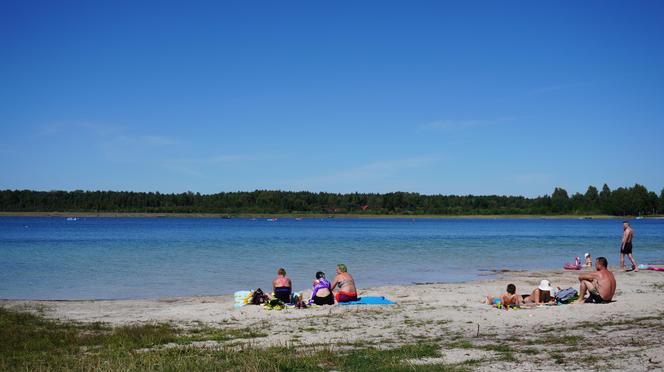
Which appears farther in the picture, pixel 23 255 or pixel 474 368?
pixel 23 255

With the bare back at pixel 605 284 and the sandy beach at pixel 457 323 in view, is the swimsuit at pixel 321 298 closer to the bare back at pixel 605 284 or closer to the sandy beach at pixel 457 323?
the sandy beach at pixel 457 323

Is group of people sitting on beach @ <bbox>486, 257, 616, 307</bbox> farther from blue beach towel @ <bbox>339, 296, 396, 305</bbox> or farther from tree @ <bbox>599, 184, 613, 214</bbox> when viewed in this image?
tree @ <bbox>599, 184, 613, 214</bbox>

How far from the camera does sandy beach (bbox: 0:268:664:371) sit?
890 cm

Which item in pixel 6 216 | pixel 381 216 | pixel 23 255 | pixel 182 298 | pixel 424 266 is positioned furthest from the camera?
pixel 6 216

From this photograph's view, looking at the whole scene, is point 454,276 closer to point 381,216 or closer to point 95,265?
point 95,265

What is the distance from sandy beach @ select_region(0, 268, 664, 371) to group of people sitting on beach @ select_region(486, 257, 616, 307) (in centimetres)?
38

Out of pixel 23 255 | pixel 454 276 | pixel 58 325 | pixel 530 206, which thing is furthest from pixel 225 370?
pixel 530 206

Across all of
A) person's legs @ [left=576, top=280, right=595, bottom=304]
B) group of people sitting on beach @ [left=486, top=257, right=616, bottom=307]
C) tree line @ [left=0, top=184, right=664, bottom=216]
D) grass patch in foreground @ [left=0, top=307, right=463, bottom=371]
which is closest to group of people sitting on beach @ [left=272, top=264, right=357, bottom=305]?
group of people sitting on beach @ [left=486, top=257, right=616, bottom=307]

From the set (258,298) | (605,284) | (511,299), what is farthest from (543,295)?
(258,298)

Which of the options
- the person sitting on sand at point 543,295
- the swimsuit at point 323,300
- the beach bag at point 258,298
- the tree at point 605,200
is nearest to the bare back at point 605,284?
the person sitting on sand at point 543,295

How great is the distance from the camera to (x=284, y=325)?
12.9 meters

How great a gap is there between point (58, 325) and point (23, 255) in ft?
92.0

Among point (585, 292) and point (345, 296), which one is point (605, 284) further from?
point (345, 296)

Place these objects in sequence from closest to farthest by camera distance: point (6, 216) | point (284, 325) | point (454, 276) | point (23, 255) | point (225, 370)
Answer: point (225, 370)
point (284, 325)
point (454, 276)
point (23, 255)
point (6, 216)
